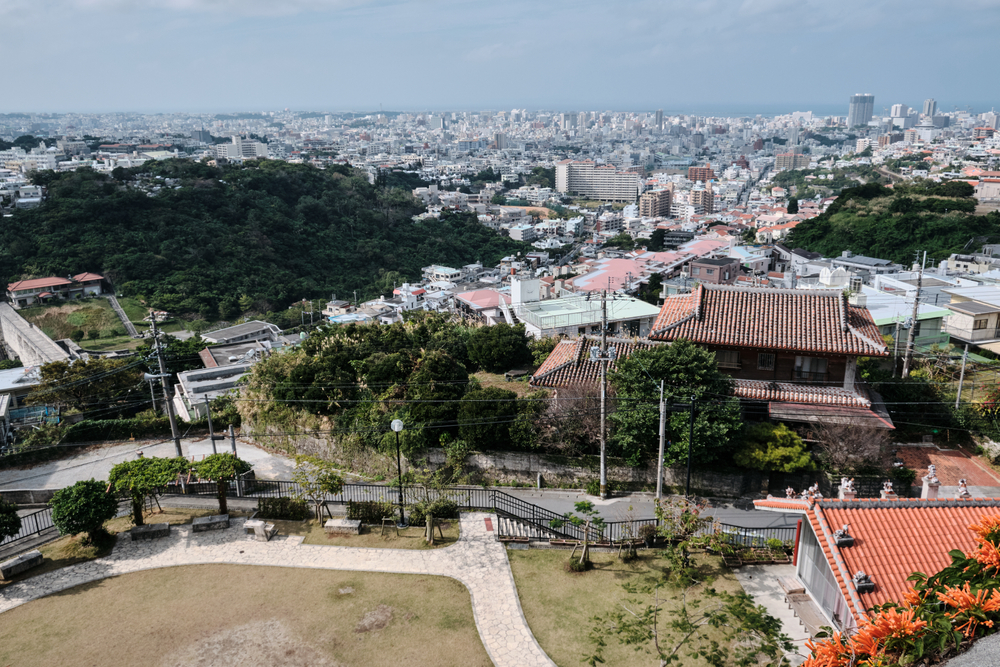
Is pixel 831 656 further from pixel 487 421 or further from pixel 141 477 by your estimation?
pixel 141 477

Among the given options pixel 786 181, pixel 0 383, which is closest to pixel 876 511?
pixel 0 383

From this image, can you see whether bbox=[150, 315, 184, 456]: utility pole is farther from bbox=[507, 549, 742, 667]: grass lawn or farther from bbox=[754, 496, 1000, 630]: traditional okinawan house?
bbox=[754, 496, 1000, 630]: traditional okinawan house

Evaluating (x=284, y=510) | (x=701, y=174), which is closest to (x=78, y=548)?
(x=284, y=510)

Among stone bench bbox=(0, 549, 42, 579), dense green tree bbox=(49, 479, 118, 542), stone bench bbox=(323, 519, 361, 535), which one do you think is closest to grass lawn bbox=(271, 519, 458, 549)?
stone bench bbox=(323, 519, 361, 535)

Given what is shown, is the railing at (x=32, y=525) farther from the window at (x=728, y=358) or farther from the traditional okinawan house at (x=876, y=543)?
the window at (x=728, y=358)

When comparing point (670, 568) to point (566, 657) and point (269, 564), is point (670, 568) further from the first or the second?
point (269, 564)

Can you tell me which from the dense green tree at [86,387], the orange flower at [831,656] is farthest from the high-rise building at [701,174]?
the orange flower at [831,656]
